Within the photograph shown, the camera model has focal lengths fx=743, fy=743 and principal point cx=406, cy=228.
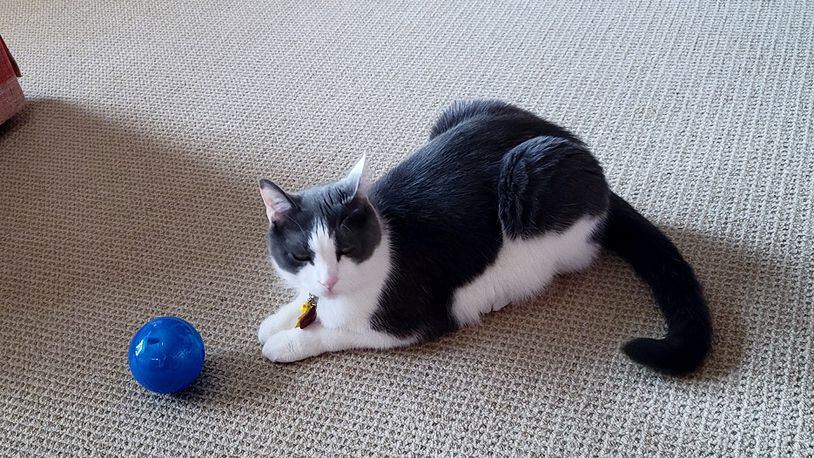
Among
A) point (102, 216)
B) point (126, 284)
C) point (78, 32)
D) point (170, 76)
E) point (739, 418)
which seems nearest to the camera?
point (739, 418)

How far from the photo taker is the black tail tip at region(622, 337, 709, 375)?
112 centimetres

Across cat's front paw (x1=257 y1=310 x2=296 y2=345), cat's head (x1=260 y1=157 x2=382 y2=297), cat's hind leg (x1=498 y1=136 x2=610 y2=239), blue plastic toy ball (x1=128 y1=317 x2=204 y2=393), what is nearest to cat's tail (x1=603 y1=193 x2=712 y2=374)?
cat's hind leg (x1=498 y1=136 x2=610 y2=239)

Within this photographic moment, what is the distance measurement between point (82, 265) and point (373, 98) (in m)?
0.80

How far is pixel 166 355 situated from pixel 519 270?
1.93ft

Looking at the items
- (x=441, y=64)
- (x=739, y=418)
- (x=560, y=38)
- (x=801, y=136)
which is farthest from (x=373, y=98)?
(x=739, y=418)

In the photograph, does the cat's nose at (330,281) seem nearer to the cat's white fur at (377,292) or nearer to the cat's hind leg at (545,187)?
the cat's white fur at (377,292)

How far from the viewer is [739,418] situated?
1099mm

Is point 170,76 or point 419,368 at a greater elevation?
point 170,76

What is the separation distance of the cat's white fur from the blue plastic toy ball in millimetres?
131

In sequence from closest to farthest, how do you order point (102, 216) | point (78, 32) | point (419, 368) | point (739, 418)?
1. point (739, 418)
2. point (419, 368)
3. point (102, 216)
4. point (78, 32)

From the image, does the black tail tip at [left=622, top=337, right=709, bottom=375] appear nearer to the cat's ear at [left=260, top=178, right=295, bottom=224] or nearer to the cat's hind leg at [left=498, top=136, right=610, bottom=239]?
the cat's hind leg at [left=498, top=136, right=610, bottom=239]

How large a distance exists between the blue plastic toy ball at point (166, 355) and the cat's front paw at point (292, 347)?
0.12m

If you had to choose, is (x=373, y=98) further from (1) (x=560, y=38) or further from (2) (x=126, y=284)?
(2) (x=126, y=284)

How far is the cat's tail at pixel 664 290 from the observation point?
113 centimetres
